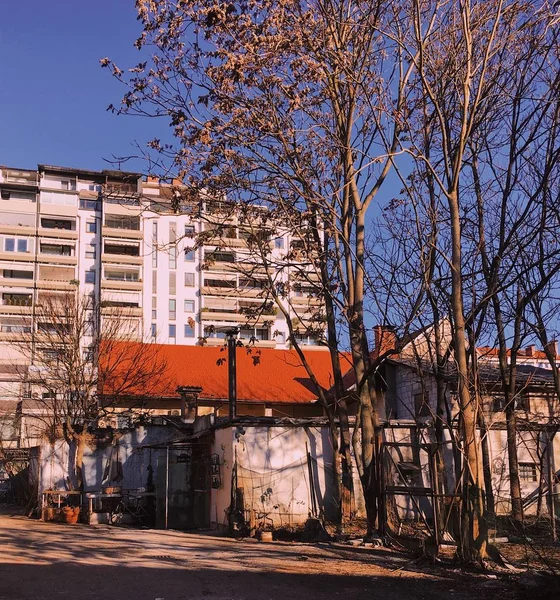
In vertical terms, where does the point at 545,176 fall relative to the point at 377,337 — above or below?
above

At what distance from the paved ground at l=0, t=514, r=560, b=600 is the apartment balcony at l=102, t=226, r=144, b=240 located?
68004 millimetres

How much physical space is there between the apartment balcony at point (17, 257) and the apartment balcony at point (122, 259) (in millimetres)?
7574

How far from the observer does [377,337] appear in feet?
59.0

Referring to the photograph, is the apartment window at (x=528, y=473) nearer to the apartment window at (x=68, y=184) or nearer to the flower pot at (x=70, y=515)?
the flower pot at (x=70, y=515)

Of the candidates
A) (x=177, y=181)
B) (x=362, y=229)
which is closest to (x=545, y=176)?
(x=362, y=229)

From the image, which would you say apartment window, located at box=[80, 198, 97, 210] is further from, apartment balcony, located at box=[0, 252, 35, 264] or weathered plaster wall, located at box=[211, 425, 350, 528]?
weathered plaster wall, located at box=[211, 425, 350, 528]

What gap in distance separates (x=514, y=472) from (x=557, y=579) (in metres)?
8.61

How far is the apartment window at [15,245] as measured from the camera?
3132 inches

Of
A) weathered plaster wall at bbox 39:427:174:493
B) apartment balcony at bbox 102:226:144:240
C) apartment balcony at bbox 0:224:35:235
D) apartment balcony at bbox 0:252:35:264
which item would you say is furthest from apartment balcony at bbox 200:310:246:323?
weathered plaster wall at bbox 39:427:174:493

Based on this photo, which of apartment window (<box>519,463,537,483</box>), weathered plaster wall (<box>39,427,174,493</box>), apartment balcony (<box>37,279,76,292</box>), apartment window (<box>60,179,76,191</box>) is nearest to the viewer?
apartment window (<box>519,463,537,483</box>)

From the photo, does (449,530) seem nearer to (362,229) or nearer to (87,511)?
(362,229)

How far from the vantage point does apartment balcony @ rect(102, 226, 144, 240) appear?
81938 mm

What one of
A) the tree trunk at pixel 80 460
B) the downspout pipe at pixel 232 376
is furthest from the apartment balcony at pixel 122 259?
the downspout pipe at pixel 232 376

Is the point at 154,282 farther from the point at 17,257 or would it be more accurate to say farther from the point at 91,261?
the point at 17,257
